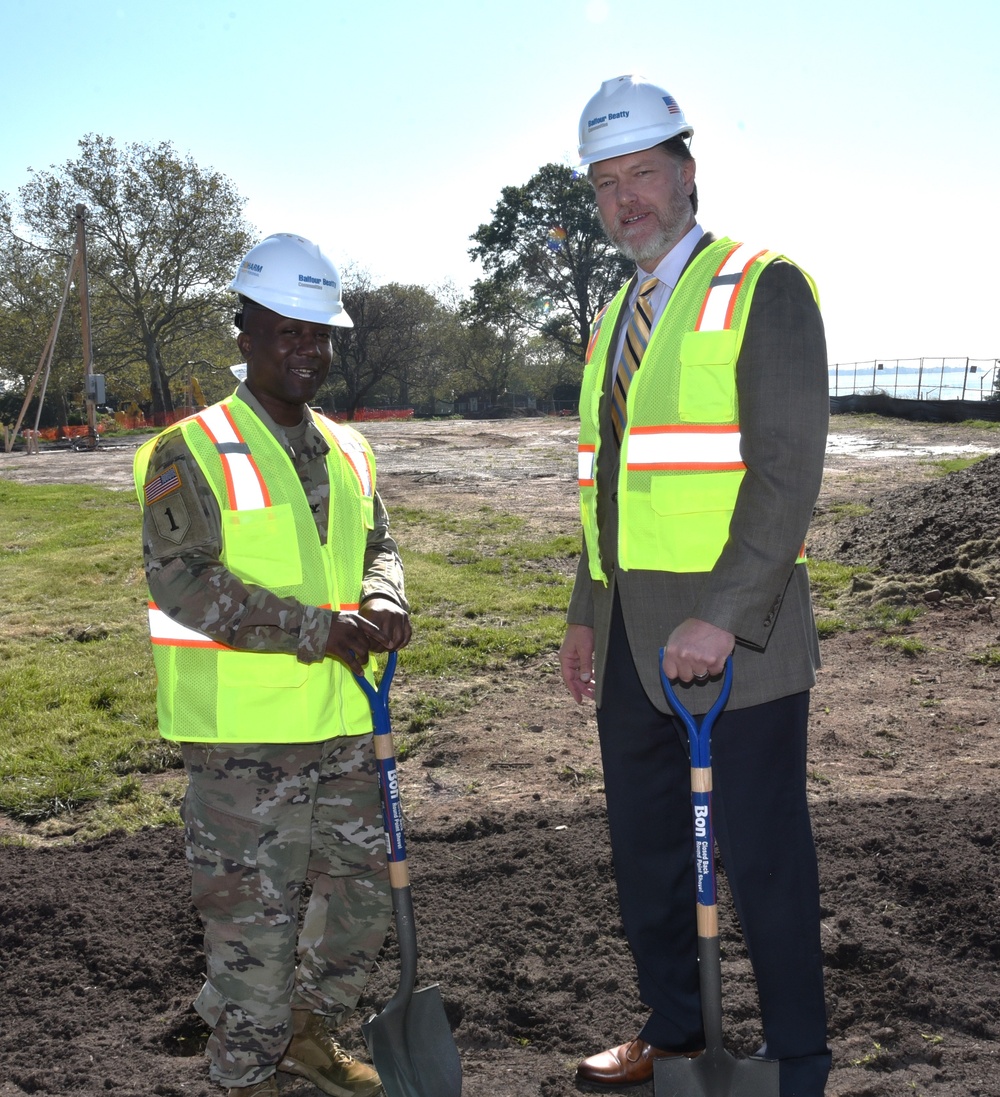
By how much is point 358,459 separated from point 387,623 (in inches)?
23.4

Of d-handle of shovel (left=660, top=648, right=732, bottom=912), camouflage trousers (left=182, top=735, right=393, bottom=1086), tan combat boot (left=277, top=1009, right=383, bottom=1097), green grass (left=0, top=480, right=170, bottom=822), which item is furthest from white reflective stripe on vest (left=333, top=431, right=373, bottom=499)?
green grass (left=0, top=480, right=170, bottom=822)

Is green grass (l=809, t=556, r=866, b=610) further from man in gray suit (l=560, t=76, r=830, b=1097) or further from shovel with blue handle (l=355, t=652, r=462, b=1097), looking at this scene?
shovel with blue handle (l=355, t=652, r=462, b=1097)

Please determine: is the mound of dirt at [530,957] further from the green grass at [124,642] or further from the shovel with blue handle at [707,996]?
the green grass at [124,642]

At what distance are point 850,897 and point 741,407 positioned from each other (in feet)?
7.26

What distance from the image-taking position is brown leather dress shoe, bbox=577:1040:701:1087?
2.93 metres

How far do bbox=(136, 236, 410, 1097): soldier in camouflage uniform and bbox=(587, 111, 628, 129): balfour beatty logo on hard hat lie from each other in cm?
84

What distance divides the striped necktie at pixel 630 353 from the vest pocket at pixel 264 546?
0.90m

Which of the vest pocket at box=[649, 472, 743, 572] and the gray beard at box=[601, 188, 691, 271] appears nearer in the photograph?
the vest pocket at box=[649, 472, 743, 572]

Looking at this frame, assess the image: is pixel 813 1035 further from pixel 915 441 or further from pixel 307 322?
pixel 915 441

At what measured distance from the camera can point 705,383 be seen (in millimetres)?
2516

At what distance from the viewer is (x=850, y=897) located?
387 cm

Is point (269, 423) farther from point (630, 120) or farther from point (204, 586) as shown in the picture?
point (630, 120)

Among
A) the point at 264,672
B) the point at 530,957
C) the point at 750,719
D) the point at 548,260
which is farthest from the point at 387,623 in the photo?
the point at 548,260

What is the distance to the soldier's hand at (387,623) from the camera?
2.85m
